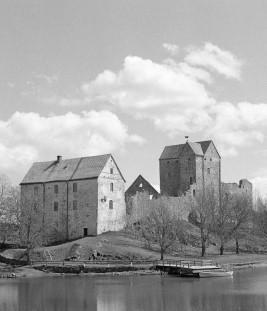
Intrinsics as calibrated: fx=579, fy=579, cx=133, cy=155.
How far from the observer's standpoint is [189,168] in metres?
104

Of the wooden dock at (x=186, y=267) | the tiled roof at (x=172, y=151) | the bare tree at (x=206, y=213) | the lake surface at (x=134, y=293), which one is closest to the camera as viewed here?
the lake surface at (x=134, y=293)

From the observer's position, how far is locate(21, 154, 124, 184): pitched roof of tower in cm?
8294

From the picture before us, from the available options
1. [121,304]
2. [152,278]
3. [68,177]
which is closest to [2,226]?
[68,177]

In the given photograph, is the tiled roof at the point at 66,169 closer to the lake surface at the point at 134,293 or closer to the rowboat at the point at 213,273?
the lake surface at the point at 134,293

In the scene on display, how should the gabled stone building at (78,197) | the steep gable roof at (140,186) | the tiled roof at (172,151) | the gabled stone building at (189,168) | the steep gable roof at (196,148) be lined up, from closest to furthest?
the gabled stone building at (78,197) → the gabled stone building at (189,168) → the steep gable roof at (196,148) → the steep gable roof at (140,186) → the tiled roof at (172,151)

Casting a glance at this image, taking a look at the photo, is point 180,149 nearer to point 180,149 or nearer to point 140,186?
point 180,149

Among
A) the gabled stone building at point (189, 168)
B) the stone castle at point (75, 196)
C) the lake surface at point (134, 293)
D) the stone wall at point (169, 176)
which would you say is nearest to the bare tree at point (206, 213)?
the stone castle at point (75, 196)

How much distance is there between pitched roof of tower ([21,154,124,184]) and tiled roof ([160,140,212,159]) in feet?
81.8

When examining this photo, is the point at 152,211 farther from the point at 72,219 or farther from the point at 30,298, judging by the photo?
the point at 30,298

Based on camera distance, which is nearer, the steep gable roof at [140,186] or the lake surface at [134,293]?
the lake surface at [134,293]

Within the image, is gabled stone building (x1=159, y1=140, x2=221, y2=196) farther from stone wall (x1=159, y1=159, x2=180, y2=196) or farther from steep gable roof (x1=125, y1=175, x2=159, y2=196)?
steep gable roof (x1=125, y1=175, x2=159, y2=196)

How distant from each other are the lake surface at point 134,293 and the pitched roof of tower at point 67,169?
2558cm

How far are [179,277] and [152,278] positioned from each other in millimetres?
3243

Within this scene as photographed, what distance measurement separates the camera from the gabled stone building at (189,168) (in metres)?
103
